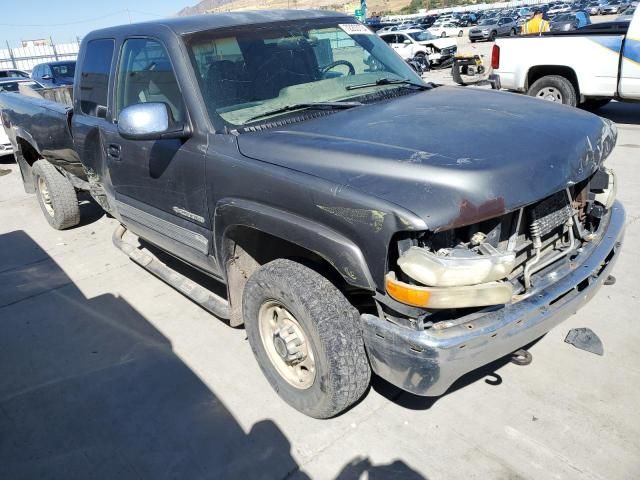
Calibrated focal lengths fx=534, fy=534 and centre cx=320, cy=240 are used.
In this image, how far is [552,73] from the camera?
9.08 metres

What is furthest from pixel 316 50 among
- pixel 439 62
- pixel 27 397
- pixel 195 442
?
pixel 439 62

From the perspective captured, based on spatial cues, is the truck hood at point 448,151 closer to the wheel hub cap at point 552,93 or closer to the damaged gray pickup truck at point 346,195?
the damaged gray pickup truck at point 346,195

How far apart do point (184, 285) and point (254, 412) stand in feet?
3.50

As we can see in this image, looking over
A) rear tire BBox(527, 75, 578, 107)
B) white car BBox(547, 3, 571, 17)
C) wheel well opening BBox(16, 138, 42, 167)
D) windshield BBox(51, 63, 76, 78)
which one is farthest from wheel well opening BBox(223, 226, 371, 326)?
white car BBox(547, 3, 571, 17)

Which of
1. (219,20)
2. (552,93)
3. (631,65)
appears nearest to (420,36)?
(552,93)

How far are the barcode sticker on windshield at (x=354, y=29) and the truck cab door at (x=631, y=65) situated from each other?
606 centimetres

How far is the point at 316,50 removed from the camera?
135 inches

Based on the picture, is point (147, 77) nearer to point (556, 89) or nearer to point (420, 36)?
point (556, 89)

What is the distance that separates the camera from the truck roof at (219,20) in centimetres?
315

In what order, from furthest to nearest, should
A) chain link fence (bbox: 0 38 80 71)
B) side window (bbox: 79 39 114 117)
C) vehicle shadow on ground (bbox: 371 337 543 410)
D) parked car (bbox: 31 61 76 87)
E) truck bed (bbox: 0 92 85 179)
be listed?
chain link fence (bbox: 0 38 80 71)
parked car (bbox: 31 61 76 87)
truck bed (bbox: 0 92 85 179)
side window (bbox: 79 39 114 117)
vehicle shadow on ground (bbox: 371 337 543 410)

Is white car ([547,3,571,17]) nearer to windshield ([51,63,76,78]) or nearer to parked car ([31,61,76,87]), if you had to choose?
windshield ([51,63,76,78])

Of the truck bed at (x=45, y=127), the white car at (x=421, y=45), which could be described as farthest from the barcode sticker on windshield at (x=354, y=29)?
the white car at (x=421, y=45)

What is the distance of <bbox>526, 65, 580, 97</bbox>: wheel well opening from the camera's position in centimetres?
877

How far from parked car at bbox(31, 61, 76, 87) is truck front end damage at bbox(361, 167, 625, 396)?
1605 cm
